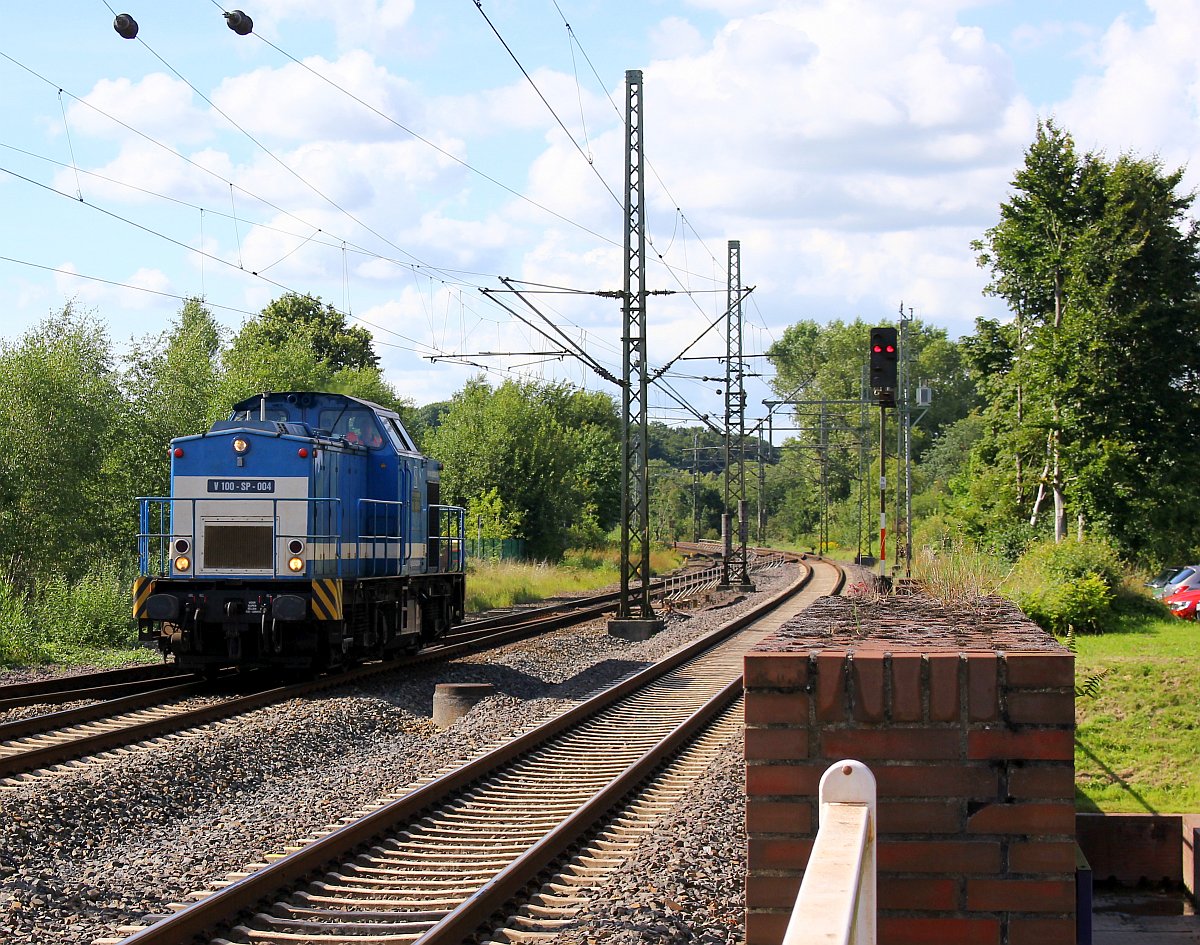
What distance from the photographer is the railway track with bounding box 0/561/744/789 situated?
11.2 meters

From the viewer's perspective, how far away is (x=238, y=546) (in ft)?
56.0

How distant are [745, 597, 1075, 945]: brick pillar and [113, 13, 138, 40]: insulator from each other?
42.7ft

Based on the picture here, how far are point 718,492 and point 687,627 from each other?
92809 mm

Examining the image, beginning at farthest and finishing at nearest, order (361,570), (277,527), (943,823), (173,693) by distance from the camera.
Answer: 1. (361,570)
2. (277,527)
3. (173,693)
4. (943,823)

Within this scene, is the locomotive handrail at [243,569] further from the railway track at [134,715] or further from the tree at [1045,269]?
the tree at [1045,269]

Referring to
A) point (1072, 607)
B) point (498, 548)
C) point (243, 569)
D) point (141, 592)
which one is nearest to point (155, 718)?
point (141, 592)

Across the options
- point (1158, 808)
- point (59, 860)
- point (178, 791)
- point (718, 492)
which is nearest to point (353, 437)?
point (178, 791)

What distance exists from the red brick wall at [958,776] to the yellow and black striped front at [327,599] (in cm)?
1356

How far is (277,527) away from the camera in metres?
16.8

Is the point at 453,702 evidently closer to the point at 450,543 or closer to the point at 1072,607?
the point at 450,543

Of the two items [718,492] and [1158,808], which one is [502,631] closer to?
[1158,808]

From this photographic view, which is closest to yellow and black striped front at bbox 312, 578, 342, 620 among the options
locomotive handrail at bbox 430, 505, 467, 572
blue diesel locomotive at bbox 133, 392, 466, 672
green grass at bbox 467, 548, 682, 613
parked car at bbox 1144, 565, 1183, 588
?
blue diesel locomotive at bbox 133, 392, 466, 672

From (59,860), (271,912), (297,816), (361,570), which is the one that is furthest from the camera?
(361,570)

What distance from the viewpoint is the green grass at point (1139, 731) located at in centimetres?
1113
